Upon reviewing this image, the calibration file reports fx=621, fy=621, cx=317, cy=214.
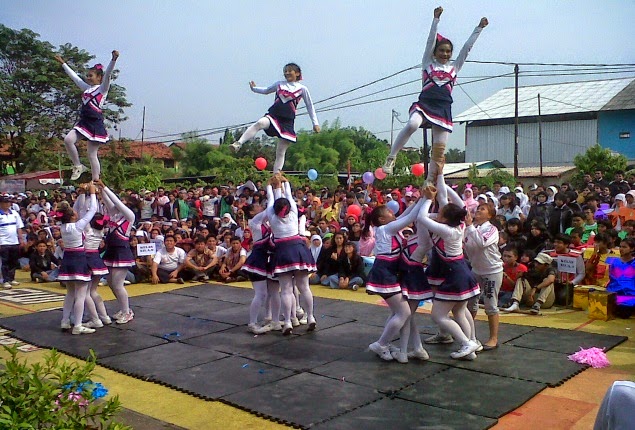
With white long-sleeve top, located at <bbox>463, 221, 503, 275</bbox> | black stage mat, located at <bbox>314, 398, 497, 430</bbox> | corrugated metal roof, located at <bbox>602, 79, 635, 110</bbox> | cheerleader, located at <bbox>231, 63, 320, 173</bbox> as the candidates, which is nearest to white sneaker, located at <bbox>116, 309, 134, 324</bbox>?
cheerleader, located at <bbox>231, 63, 320, 173</bbox>

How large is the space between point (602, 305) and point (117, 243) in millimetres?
6114

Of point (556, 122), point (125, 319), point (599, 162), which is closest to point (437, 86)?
point (125, 319)

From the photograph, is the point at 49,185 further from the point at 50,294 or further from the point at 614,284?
the point at 614,284

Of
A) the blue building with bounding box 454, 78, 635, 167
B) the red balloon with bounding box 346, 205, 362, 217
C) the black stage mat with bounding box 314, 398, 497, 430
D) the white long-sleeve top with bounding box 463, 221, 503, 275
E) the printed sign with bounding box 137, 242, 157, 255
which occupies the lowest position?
the black stage mat with bounding box 314, 398, 497, 430

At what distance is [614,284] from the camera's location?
7711 millimetres

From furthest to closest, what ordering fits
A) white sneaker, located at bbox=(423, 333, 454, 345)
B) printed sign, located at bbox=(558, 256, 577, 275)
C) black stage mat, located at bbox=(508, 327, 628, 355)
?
printed sign, located at bbox=(558, 256, 577, 275) < white sneaker, located at bbox=(423, 333, 454, 345) < black stage mat, located at bbox=(508, 327, 628, 355)

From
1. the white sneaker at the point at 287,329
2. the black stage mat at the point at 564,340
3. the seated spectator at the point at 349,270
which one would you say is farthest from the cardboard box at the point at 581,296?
the white sneaker at the point at 287,329

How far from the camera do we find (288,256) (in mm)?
7094

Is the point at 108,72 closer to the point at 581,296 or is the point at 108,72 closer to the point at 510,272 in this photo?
the point at 510,272

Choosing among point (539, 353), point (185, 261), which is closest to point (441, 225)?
point (539, 353)

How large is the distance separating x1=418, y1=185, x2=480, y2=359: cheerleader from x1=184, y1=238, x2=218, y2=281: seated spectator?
6384mm

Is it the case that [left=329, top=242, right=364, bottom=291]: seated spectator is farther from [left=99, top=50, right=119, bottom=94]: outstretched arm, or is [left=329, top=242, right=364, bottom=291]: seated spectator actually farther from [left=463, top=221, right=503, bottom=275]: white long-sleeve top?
[left=99, top=50, right=119, bottom=94]: outstretched arm

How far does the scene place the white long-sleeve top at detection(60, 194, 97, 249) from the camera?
286 inches

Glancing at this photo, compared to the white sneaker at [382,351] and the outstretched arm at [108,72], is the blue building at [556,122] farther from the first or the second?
the outstretched arm at [108,72]
